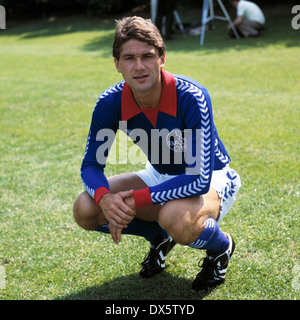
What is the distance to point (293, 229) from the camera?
3.18 meters

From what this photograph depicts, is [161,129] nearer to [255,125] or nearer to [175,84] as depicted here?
[175,84]

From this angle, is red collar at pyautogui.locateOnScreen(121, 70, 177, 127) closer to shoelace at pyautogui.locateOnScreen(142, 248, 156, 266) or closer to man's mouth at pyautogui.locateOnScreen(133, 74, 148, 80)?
man's mouth at pyautogui.locateOnScreen(133, 74, 148, 80)

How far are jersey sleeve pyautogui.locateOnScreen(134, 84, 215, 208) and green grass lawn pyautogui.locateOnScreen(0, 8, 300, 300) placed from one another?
670 millimetres

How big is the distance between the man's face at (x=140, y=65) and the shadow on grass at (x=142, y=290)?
4.04 feet

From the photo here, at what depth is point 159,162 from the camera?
273 centimetres

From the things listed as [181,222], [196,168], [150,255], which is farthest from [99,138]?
[150,255]

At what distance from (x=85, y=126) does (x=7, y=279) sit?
3.73 metres

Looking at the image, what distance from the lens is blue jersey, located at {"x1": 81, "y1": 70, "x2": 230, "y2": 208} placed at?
237 centimetres

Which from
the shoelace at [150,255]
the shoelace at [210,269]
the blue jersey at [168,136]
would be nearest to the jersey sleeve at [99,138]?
the blue jersey at [168,136]

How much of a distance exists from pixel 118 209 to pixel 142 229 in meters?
0.48

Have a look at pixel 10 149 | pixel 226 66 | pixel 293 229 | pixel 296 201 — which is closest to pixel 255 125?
pixel 296 201

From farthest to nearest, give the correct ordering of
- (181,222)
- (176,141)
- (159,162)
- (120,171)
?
1. (120,171)
2. (159,162)
3. (176,141)
4. (181,222)

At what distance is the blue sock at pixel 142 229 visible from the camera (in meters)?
2.71

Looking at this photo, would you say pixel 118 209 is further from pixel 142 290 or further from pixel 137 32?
pixel 137 32
